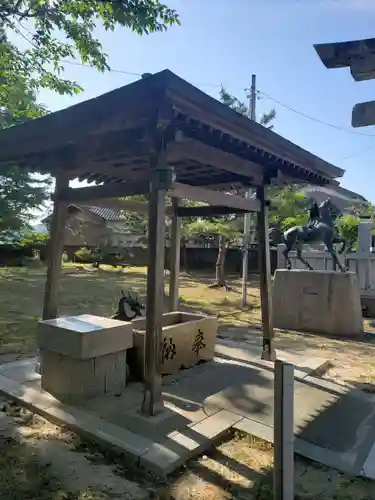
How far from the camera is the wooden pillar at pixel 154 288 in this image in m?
3.54

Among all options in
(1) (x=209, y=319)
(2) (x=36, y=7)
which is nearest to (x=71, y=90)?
(2) (x=36, y=7)

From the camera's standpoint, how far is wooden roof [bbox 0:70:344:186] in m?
2.93

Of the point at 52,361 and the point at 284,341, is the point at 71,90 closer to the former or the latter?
the point at 52,361

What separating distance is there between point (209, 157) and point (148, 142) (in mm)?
876

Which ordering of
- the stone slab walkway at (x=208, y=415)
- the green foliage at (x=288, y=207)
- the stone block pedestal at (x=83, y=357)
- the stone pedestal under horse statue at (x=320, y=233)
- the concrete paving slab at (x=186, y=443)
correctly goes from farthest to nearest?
1. the green foliage at (x=288, y=207)
2. the stone pedestal under horse statue at (x=320, y=233)
3. the stone block pedestal at (x=83, y=357)
4. the stone slab walkway at (x=208, y=415)
5. the concrete paving slab at (x=186, y=443)

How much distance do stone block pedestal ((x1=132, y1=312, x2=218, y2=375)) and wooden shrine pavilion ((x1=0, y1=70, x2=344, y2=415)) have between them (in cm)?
89

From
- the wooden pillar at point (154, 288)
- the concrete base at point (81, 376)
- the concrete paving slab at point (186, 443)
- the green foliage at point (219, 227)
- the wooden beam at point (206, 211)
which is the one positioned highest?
the green foliage at point (219, 227)

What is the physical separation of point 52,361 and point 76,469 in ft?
4.79

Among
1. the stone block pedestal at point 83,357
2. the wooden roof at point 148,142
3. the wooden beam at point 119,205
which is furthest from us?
the wooden beam at point 119,205

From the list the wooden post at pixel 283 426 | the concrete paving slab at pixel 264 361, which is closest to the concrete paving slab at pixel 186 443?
the wooden post at pixel 283 426

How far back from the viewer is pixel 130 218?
854 inches

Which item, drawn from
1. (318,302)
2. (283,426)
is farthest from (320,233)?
(283,426)

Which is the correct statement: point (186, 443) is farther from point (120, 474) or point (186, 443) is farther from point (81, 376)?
point (81, 376)

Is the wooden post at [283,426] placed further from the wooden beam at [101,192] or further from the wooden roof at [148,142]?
the wooden beam at [101,192]
